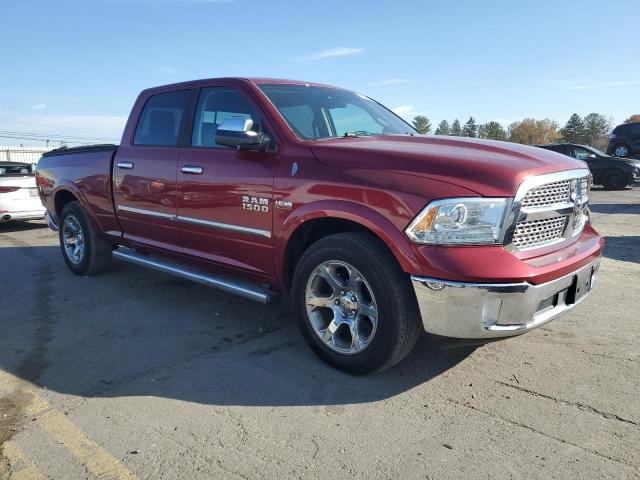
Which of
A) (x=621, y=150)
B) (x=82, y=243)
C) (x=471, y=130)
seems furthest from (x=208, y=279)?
(x=471, y=130)

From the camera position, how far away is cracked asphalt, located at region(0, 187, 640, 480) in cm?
255

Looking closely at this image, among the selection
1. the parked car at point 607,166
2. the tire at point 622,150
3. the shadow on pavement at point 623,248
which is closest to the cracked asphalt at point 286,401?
the shadow on pavement at point 623,248

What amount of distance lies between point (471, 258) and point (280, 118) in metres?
1.81

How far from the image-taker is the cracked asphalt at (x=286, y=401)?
2549 mm

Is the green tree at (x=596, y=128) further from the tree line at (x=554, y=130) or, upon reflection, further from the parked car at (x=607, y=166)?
the parked car at (x=607, y=166)

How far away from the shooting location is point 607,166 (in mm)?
17266

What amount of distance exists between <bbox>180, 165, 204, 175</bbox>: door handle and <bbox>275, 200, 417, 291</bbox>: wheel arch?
101 centimetres

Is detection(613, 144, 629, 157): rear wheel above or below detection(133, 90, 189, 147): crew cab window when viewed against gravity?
below

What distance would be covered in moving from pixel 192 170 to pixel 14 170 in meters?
7.77

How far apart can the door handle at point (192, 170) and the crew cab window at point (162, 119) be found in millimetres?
384

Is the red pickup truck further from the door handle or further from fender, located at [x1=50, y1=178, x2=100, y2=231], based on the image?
fender, located at [x1=50, y1=178, x2=100, y2=231]

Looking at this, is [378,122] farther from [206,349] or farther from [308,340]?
[206,349]

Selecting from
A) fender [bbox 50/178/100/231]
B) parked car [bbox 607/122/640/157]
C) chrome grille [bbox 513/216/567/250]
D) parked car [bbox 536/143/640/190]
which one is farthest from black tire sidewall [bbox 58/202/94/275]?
parked car [bbox 607/122/640/157]

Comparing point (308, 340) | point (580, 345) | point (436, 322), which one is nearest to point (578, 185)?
point (580, 345)
